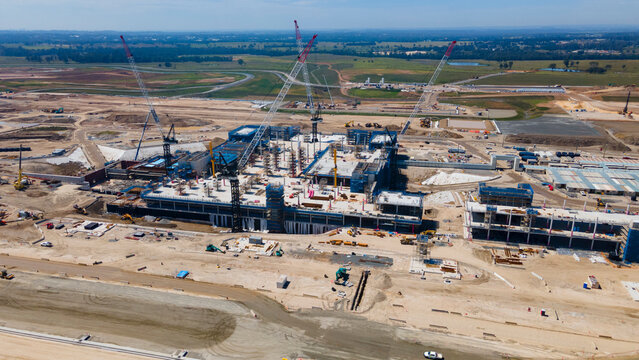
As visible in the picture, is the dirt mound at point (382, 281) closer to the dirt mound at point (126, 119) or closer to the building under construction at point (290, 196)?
the building under construction at point (290, 196)

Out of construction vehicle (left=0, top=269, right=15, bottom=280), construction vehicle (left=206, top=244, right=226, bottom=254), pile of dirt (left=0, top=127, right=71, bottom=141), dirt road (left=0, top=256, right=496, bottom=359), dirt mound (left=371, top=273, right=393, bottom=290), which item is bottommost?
dirt road (left=0, top=256, right=496, bottom=359)

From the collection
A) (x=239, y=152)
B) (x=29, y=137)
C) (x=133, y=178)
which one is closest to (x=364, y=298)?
(x=239, y=152)

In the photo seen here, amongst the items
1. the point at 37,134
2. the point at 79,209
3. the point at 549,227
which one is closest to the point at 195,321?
the point at 79,209

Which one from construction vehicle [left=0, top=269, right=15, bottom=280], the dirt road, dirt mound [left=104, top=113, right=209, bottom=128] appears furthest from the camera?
dirt mound [left=104, top=113, right=209, bottom=128]

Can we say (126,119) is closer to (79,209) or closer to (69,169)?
(69,169)

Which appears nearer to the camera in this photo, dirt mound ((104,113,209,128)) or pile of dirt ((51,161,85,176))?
pile of dirt ((51,161,85,176))

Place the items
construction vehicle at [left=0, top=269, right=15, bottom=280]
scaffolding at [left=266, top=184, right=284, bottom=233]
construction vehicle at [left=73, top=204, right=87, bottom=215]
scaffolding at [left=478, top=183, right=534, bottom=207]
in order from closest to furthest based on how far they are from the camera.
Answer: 1. construction vehicle at [left=0, top=269, right=15, bottom=280]
2. scaffolding at [left=266, top=184, right=284, bottom=233]
3. scaffolding at [left=478, top=183, right=534, bottom=207]
4. construction vehicle at [left=73, top=204, right=87, bottom=215]

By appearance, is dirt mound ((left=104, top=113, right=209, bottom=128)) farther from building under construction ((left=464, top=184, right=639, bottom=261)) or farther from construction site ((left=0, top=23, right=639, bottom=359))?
building under construction ((left=464, top=184, right=639, bottom=261))

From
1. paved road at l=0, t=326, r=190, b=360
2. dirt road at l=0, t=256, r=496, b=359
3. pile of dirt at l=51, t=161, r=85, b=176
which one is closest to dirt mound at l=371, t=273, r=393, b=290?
dirt road at l=0, t=256, r=496, b=359

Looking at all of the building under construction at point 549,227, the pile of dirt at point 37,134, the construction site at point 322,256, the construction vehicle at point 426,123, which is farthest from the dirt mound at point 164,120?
the building under construction at point 549,227
